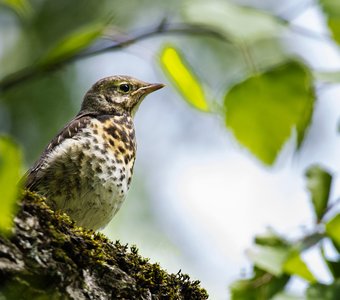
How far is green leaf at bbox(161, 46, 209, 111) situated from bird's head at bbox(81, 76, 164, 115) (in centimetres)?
354

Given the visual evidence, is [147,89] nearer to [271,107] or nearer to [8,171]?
[271,107]

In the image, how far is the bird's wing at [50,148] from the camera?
3.86 meters

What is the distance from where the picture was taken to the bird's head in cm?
507

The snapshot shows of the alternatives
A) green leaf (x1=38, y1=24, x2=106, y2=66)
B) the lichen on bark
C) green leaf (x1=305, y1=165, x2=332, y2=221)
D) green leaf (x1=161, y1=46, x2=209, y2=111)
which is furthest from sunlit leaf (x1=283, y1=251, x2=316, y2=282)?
the lichen on bark

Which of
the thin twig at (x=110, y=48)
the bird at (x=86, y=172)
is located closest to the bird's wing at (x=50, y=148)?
the bird at (x=86, y=172)

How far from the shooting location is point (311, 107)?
4.54 feet

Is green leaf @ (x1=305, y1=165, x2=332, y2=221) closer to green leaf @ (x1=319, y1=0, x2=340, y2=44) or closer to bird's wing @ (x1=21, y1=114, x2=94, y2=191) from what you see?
green leaf @ (x1=319, y1=0, x2=340, y2=44)

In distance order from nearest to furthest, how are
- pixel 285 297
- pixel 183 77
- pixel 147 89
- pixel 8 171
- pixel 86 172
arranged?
pixel 8 171, pixel 183 77, pixel 285 297, pixel 86 172, pixel 147 89

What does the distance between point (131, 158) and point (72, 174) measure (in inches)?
23.1

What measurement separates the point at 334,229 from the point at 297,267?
0.48ft

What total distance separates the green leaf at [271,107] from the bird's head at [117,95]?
3.66 m

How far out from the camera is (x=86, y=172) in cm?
380

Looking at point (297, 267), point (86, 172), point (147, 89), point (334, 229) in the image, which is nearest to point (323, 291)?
point (297, 267)

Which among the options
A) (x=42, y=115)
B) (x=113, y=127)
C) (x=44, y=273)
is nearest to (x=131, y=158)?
(x=113, y=127)
